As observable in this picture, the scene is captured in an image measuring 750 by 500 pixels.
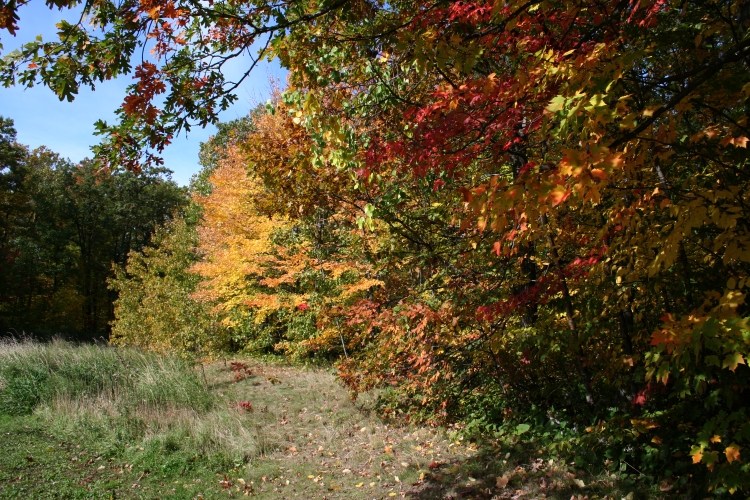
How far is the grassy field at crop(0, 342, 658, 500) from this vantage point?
5.11 meters

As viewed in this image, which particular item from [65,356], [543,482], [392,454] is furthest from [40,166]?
[543,482]

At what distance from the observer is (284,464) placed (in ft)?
20.2

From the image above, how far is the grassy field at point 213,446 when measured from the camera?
5.11m

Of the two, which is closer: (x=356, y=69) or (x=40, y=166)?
(x=356, y=69)

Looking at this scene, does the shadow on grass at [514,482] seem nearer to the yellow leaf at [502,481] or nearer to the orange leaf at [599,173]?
the yellow leaf at [502,481]

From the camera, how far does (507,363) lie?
Result: 6027 mm

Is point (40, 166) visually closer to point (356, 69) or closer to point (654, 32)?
point (356, 69)

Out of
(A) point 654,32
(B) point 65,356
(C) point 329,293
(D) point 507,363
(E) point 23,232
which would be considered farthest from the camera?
(E) point 23,232

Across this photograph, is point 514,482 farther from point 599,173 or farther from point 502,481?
point 599,173

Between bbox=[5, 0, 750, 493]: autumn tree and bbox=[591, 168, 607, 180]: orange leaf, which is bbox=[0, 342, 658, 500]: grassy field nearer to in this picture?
bbox=[5, 0, 750, 493]: autumn tree

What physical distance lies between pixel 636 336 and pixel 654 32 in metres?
2.76

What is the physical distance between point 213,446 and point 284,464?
3.94ft

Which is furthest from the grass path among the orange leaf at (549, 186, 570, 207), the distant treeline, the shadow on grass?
the distant treeline

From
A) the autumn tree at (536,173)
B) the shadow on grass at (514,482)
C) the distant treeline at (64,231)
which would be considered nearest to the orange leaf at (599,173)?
the autumn tree at (536,173)
